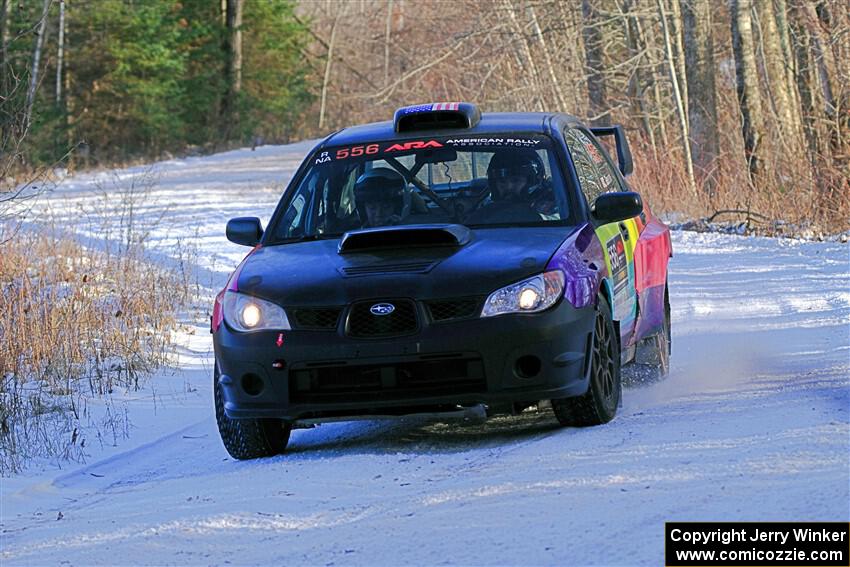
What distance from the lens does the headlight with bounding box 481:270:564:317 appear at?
681 cm

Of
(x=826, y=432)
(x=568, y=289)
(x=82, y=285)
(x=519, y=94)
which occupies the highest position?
(x=568, y=289)

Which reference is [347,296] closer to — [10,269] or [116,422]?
[116,422]

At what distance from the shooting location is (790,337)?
403 inches

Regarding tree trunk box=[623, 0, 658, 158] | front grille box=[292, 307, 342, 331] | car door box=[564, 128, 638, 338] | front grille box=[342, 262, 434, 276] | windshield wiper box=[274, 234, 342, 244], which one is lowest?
tree trunk box=[623, 0, 658, 158]

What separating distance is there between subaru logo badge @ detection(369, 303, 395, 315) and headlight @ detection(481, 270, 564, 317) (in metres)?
0.40

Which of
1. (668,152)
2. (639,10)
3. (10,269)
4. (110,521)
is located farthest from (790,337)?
(639,10)

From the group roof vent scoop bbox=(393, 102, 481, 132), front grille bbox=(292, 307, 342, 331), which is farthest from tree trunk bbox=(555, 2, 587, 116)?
front grille bbox=(292, 307, 342, 331)

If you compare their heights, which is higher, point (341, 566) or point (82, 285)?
point (341, 566)

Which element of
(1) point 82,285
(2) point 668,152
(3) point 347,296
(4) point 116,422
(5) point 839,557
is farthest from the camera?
(2) point 668,152

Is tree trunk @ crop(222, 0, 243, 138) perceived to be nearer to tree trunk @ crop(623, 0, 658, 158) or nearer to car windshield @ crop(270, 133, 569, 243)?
tree trunk @ crop(623, 0, 658, 158)

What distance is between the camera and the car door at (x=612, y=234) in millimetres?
7781

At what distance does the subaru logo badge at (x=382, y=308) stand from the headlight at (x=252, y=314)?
0.40m

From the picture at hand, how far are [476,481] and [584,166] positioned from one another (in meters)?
2.93

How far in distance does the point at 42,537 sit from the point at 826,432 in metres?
3.15
